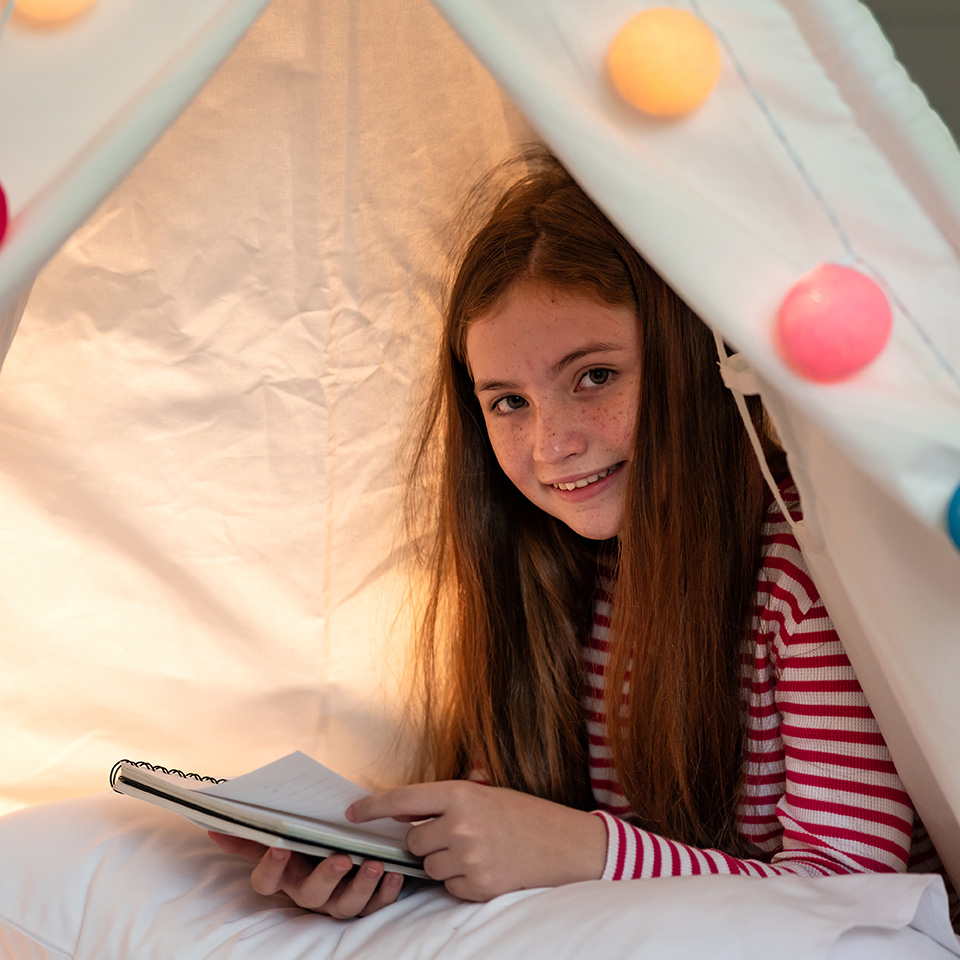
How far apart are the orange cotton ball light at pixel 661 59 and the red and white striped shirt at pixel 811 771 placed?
1.63ft

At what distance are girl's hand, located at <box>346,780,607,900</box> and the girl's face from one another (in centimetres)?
29

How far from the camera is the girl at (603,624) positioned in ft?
2.80

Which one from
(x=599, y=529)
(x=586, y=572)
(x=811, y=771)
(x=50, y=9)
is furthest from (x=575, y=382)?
(x=50, y=9)

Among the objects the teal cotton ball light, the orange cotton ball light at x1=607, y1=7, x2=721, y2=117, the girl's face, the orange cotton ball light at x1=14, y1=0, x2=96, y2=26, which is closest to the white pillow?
the teal cotton ball light

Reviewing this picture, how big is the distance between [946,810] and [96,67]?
0.77 m

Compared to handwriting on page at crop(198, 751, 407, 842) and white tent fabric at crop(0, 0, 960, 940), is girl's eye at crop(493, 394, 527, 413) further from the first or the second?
handwriting on page at crop(198, 751, 407, 842)

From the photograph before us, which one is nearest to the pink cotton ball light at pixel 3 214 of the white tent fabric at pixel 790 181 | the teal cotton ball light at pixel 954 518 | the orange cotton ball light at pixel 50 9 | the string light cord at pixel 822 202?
the orange cotton ball light at pixel 50 9

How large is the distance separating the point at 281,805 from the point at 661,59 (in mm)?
591

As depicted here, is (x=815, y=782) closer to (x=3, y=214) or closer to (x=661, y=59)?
(x=661, y=59)

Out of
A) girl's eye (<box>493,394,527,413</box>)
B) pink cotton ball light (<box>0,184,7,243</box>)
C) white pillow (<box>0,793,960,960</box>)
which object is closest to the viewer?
pink cotton ball light (<box>0,184,7,243</box>)

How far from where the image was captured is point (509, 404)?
108 centimetres

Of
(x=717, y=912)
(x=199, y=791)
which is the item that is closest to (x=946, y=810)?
(x=717, y=912)

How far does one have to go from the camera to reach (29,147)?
51 cm

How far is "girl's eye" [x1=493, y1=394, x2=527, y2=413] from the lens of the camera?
3.51ft
